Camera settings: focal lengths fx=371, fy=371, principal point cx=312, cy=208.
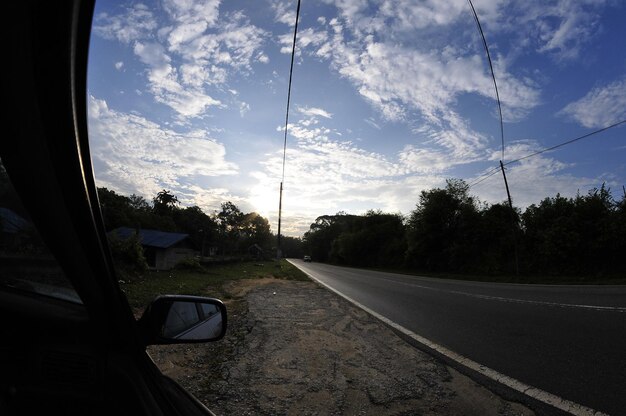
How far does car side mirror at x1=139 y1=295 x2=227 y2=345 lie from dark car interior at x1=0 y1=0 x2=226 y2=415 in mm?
27

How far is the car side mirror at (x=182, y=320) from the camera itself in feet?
4.94

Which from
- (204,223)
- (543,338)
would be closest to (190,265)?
(543,338)

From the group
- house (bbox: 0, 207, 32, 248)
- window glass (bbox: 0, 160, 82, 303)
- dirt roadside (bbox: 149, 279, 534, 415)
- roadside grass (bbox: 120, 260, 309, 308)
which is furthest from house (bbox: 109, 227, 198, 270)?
house (bbox: 0, 207, 32, 248)

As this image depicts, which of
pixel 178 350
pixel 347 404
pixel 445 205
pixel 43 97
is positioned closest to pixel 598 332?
pixel 347 404

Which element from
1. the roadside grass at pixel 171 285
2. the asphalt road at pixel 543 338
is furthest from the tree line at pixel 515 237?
the roadside grass at pixel 171 285

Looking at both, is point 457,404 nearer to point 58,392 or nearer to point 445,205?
point 58,392

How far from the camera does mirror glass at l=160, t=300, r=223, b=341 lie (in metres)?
1.61

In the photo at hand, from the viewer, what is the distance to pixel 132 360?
1420 mm

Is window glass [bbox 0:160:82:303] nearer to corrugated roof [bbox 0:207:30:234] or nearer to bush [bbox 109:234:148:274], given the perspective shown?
corrugated roof [bbox 0:207:30:234]

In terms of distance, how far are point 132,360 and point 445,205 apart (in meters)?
39.6

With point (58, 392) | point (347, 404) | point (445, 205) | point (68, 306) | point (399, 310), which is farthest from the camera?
point (445, 205)

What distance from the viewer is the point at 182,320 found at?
1.76 m

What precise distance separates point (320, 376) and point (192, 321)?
9.25 ft

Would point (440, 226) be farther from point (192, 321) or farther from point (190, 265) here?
point (192, 321)
